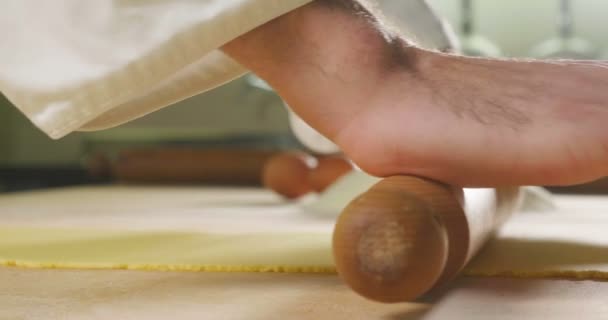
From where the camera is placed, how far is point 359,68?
0.60 meters

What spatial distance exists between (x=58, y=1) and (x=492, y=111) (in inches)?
13.4

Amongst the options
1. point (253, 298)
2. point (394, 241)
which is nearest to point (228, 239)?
point (253, 298)

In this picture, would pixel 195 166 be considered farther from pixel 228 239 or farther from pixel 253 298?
pixel 253 298

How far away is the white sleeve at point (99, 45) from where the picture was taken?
0.59 m

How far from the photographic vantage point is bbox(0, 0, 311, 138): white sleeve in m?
0.59

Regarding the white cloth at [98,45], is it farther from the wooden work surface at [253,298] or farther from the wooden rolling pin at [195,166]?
the wooden rolling pin at [195,166]

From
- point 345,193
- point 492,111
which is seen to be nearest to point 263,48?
point 492,111

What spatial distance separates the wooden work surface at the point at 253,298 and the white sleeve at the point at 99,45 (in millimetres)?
127

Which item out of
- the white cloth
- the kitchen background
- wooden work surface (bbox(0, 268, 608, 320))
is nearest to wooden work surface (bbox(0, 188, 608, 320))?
wooden work surface (bbox(0, 268, 608, 320))

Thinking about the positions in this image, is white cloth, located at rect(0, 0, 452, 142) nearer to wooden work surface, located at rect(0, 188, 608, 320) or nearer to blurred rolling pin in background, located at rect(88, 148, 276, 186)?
wooden work surface, located at rect(0, 188, 608, 320)

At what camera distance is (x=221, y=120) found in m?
2.63

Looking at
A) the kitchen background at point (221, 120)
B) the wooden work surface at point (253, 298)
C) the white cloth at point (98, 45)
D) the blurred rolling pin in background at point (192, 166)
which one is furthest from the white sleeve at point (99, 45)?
the kitchen background at point (221, 120)

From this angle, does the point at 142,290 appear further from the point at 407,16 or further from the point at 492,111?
the point at 407,16

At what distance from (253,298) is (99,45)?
0.23 m
